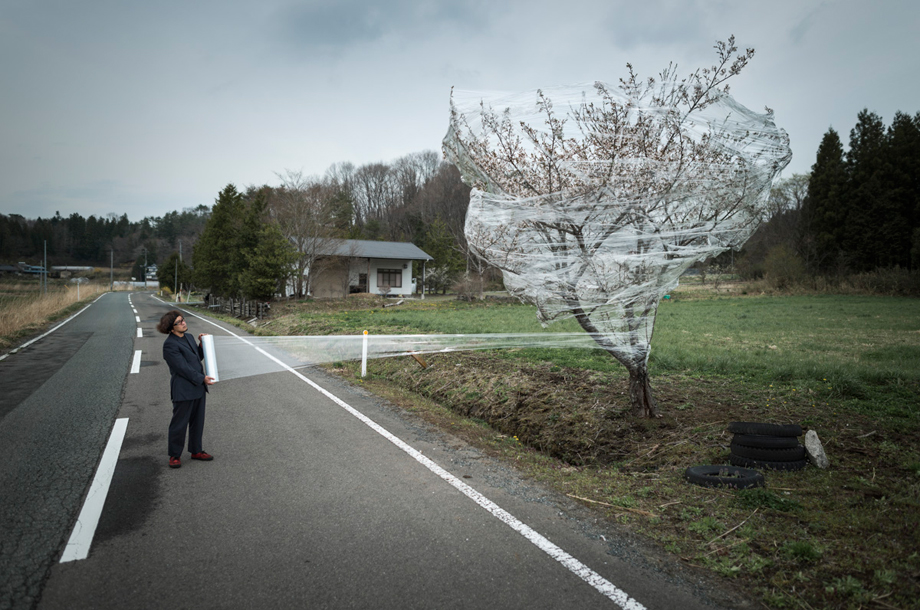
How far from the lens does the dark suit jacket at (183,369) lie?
4.81m

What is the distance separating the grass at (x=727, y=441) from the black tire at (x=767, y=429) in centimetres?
35

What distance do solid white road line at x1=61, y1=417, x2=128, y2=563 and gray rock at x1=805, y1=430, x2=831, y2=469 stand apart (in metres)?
5.87

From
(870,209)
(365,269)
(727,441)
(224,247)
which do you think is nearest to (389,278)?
(365,269)

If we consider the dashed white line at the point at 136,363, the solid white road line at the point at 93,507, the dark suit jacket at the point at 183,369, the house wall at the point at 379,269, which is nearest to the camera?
the solid white road line at the point at 93,507

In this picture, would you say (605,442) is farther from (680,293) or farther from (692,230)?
(680,293)

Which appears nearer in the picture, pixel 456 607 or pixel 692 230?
pixel 456 607

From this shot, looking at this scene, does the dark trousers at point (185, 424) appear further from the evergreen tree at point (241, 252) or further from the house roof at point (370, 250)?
the house roof at point (370, 250)

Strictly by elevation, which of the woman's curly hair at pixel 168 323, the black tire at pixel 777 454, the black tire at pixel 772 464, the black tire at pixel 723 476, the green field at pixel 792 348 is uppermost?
the woman's curly hair at pixel 168 323

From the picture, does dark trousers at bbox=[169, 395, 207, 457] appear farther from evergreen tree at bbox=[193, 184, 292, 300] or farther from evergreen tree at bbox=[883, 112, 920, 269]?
evergreen tree at bbox=[883, 112, 920, 269]

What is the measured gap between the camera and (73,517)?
3.69 metres

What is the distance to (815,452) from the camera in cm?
448

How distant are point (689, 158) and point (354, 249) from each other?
3204 centimetres

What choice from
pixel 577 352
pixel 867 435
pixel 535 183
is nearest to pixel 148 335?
pixel 577 352

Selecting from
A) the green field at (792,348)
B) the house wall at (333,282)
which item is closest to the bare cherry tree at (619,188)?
the green field at (792,348)
